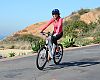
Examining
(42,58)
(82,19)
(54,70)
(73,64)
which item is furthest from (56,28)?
(82,19)

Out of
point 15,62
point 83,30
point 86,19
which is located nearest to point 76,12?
point 86,19

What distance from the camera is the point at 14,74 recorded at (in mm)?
11609

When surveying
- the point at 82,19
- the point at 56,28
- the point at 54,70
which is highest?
the point at 82,19

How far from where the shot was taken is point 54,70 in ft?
40.6

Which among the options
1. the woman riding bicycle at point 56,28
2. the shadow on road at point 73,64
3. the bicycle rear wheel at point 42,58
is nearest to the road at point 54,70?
the shadow on road at point 73,64

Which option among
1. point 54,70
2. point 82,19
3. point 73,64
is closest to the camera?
point 54,70

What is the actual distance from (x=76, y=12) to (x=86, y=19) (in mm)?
5087

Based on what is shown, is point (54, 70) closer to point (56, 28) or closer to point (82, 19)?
point (56, 28)

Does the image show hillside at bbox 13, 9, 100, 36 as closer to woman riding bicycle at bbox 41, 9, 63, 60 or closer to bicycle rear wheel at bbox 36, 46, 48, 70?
woman riding bicycle at bbox 41, 9, 63, 60

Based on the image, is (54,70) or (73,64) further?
(73,64)

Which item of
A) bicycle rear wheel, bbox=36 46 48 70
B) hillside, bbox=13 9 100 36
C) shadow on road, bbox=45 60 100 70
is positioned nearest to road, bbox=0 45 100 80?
shadow on road, bbox=45 60 100 70

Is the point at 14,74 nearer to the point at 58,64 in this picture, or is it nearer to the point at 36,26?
the point at 58,64

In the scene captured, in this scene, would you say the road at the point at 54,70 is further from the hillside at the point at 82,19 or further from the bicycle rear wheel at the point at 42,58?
the hillside at the point at 82,19

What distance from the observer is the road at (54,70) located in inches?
442
